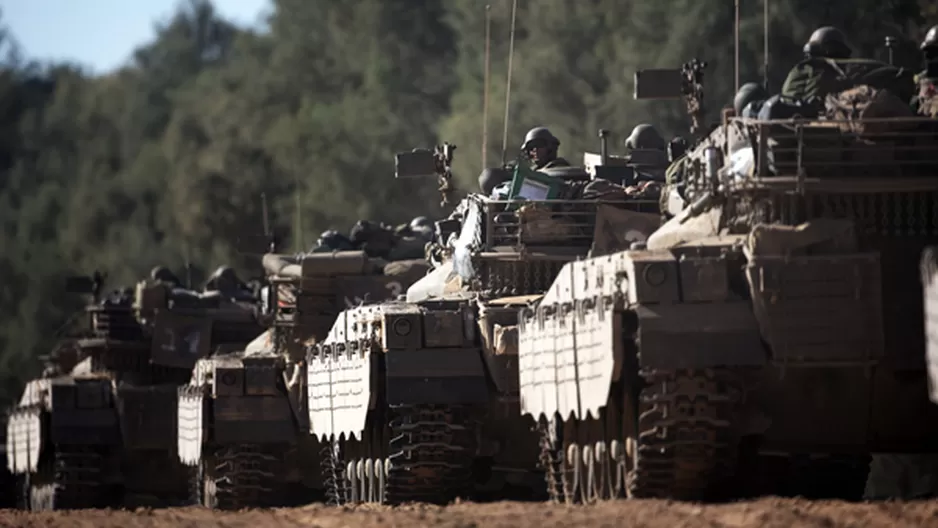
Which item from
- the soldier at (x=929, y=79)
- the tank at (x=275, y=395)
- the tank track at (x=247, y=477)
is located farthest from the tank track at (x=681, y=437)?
the tank track at (x=247, y=477)

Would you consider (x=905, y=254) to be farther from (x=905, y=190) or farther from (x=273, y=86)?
(x=273, y=86)

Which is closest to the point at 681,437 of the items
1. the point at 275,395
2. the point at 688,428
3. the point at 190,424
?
the point at 688,428

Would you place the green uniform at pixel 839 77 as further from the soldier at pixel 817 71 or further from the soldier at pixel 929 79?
the soldier at pixel 929 79

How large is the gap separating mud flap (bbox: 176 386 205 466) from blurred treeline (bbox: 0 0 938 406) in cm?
613

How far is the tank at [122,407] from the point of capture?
3488 centimetres

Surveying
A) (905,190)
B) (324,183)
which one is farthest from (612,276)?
(324,183)

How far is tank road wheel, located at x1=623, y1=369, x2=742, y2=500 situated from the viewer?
59.9 feet

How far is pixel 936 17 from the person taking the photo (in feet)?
151

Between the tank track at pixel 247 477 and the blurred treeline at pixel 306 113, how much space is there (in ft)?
27.7

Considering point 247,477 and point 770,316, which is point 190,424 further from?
point 770,316

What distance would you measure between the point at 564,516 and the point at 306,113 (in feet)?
204

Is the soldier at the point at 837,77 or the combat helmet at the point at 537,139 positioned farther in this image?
the combat helmet at the point at 537,139

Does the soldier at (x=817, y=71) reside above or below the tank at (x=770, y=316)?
above

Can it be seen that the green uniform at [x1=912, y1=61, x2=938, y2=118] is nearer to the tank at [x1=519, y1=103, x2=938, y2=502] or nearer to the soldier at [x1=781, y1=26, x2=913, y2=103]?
the soldier at [x1=781, y1=26, x2=913, y2=103]
